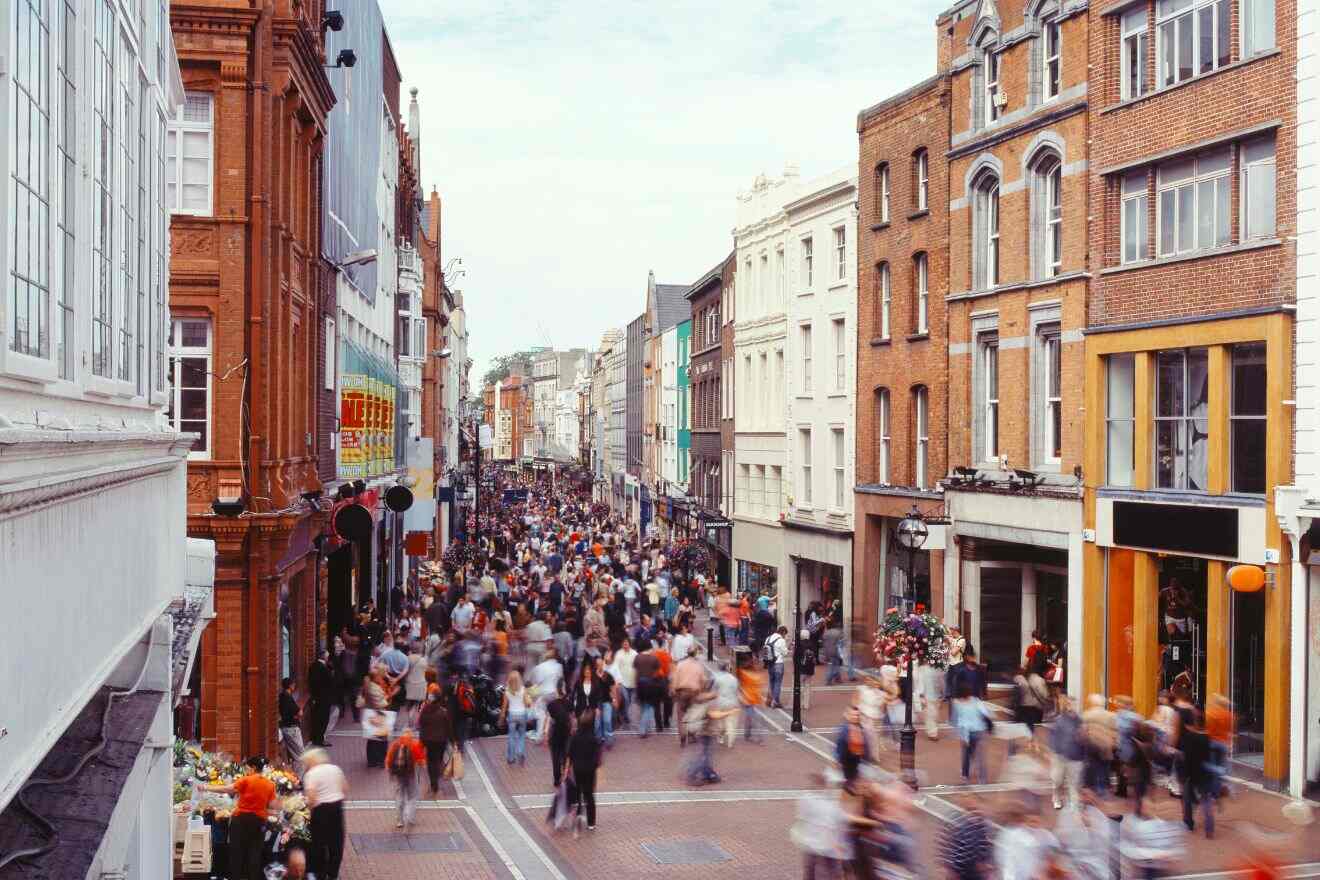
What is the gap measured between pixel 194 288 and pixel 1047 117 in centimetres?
1659

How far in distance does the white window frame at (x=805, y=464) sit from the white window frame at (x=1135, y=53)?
61.1 ft

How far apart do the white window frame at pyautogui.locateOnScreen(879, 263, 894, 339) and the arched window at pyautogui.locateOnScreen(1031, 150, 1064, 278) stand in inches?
285

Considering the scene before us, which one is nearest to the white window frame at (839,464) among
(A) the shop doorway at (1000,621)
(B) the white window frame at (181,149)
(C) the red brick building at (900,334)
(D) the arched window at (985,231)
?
(C) the red brick building at (900,334)

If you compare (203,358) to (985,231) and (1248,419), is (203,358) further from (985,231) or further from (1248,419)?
(985,231)

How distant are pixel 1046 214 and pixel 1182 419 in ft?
21.6

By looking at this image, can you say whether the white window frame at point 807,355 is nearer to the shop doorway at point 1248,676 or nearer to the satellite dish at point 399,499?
the satellite dish at point 399,499

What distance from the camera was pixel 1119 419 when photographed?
1072 inches

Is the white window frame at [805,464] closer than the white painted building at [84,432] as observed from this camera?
No

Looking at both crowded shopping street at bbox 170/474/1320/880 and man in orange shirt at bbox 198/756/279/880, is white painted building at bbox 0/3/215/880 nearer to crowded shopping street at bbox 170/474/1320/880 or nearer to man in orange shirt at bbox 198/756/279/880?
man in orange shirt at bbox 198/756/279/880

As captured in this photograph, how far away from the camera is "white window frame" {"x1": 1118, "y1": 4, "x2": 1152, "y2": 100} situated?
2621 cm

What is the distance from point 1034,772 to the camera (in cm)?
1561

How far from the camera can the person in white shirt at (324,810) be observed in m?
16.0

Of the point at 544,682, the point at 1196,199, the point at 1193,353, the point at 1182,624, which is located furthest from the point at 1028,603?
the point at 544,682

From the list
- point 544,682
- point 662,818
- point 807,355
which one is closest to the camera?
point 662,818
